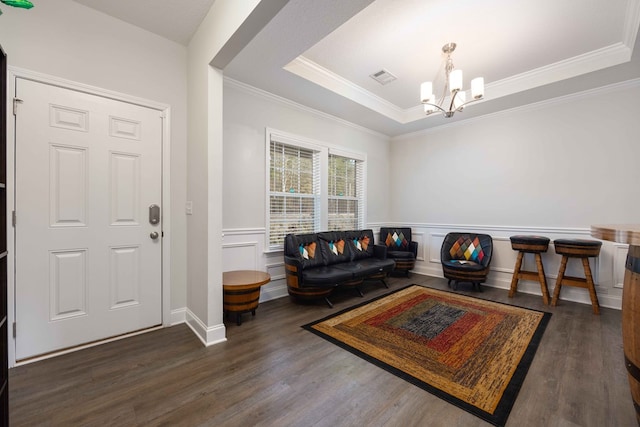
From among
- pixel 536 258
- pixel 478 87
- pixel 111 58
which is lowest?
pixel 536 258

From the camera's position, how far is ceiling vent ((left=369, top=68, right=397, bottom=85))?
321 centimetres

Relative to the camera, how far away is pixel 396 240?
479 cm

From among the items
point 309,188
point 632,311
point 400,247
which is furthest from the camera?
point 400,247

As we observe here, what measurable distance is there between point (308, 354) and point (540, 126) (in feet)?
14.1

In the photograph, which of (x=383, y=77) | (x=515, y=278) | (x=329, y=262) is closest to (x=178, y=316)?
(x=329, y=262)

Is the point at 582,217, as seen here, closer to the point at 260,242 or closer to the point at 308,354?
the point at 308,354

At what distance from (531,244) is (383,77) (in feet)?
9.40

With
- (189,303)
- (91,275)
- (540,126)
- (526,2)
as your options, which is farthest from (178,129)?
Result: (540,126)

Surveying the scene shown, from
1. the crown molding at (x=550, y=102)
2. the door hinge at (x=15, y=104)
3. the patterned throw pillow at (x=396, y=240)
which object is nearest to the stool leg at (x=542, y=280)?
the patterned throw pillow at (x=396, y=240)

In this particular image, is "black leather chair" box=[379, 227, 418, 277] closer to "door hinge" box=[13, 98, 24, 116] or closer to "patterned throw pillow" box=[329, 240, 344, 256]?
"patterned throw pillow" box=[329, 240, 344, 256]

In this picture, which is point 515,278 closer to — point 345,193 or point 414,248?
point 414,248

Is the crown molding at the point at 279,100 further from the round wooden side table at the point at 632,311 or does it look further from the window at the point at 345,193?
the round wooden side table at the point at 632,311

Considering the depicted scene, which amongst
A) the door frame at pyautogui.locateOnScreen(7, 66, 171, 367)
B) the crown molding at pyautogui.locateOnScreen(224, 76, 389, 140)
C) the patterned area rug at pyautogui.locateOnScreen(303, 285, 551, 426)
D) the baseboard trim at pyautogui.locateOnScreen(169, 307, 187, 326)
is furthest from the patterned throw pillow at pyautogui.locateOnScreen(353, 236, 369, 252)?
the door frame at pyautogui.locateOnScreen(7, 66, 171, 367)

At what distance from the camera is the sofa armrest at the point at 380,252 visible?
4109 mm
